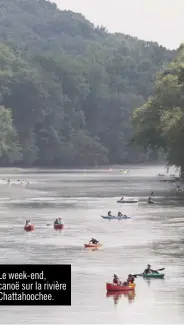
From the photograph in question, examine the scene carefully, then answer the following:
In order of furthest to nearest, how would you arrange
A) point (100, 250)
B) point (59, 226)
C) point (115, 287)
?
point (59, 226), point (100, 250), point (115, 287)

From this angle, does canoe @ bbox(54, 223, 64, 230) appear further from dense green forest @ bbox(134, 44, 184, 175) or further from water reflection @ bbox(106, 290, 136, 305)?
dense green forest @ bbox(134, 44, 184, 175)

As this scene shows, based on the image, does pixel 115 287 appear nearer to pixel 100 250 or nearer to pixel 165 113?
pixel 100 250

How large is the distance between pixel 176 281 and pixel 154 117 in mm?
86804

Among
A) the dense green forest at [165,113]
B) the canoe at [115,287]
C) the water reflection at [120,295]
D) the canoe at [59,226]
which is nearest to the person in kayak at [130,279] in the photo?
the canoe at [115,287]

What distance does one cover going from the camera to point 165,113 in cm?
12400

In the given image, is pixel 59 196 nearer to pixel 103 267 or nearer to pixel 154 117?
pixel 154 117

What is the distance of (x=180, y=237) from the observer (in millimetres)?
60469

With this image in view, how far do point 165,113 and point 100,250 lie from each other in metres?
70.8

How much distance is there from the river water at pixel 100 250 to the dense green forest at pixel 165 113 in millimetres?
14804

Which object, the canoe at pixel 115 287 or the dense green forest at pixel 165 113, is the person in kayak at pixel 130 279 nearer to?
the canoe at pixel 115 287

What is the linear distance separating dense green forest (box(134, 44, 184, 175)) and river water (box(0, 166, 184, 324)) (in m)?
14.8

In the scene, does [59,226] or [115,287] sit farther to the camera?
[59,226]

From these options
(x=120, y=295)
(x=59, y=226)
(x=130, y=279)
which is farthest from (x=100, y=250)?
(x=120, y=295)

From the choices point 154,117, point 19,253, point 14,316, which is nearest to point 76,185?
point 154,117
